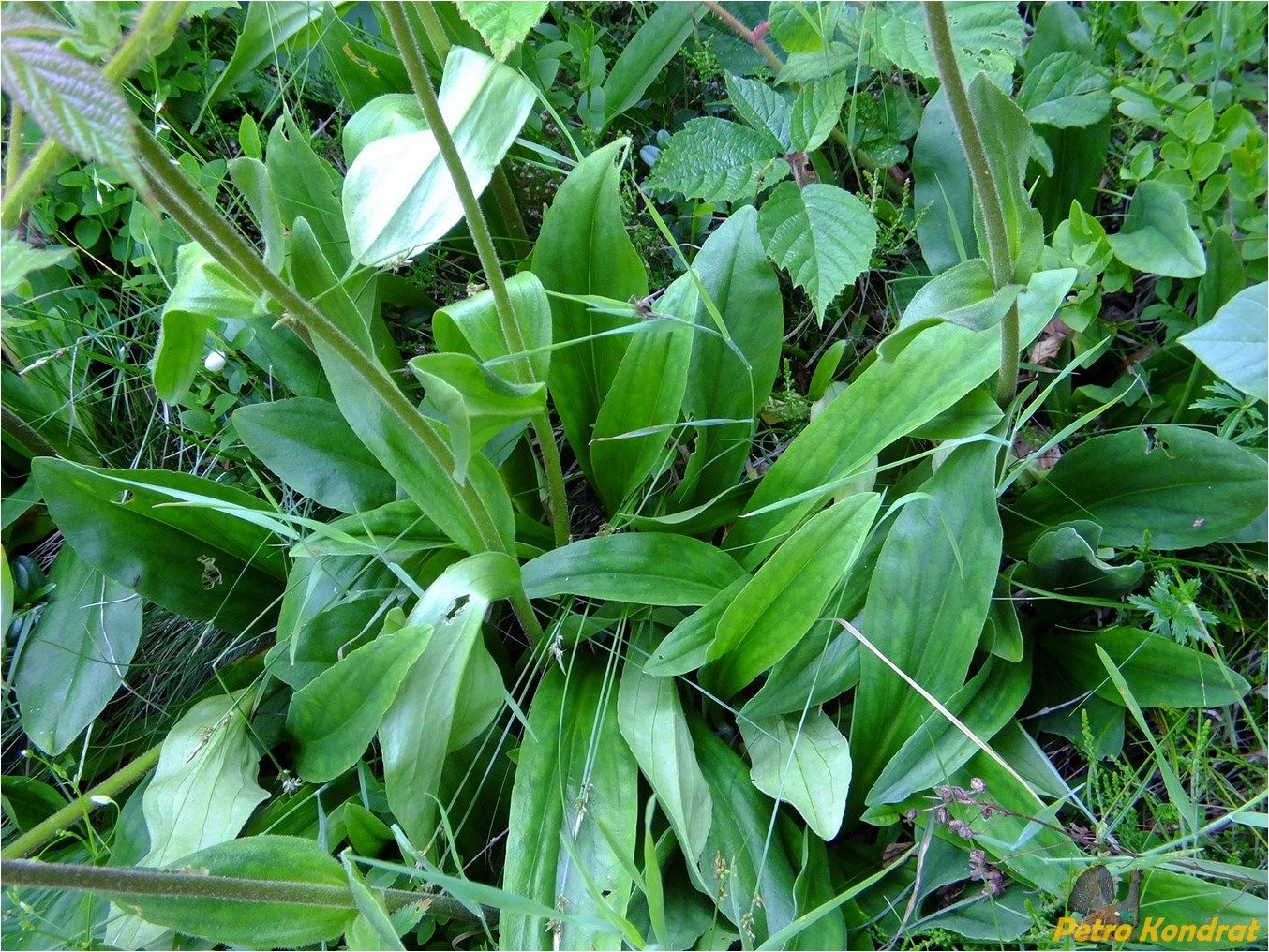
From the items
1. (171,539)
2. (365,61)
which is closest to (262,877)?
(171,539)

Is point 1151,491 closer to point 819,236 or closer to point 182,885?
point 819,236

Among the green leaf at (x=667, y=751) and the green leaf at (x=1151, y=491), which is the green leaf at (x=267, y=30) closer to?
the green leaf at (x=667, y=751)

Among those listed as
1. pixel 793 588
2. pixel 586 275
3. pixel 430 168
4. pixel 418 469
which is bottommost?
pixel 793 588

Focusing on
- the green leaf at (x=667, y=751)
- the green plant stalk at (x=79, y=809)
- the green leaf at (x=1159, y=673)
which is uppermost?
the green plant stalk at (x=79, y=809)

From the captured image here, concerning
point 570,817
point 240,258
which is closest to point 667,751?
point 570,817

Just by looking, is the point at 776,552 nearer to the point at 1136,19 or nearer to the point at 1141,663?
the point at 1141,663

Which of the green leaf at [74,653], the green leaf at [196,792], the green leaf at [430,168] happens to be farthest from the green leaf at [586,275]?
the green leaf at [74,653]

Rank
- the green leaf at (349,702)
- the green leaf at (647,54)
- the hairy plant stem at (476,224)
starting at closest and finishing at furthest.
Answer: the hairy plant stem at (476,224)
the green leaf at (349,702)
the green leaf at (647,54)
